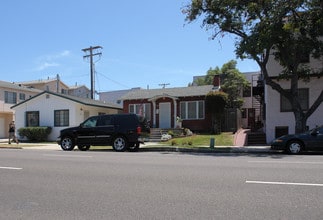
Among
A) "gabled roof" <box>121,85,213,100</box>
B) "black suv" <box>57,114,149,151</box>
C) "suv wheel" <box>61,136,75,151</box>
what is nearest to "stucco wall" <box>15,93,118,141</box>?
"gabled roof" <box>121,85,213,100</box>

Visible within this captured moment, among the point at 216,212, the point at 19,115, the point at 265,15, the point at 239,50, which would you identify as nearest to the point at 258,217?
the point at 216,212

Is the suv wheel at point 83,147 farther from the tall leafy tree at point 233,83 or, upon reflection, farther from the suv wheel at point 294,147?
the tall leafy tree at point 233,83

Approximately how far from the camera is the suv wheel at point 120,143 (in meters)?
19.5

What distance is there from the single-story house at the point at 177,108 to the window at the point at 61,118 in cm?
561

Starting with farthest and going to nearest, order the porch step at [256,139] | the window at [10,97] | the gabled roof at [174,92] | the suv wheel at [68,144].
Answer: the window at [10,97] < the gabled roof at [174,92] < the porch step at [256,139] < the suv wheel at [68,144]

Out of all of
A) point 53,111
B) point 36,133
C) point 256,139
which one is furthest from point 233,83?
point 36,133

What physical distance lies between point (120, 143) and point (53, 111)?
14.5 m

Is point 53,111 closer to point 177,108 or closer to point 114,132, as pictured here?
point 177,108

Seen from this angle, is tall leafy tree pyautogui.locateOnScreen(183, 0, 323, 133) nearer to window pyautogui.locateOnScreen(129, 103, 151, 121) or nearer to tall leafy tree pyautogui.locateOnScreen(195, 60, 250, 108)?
window pyautogui.locateOnScreen(129, 103, 151, 121)

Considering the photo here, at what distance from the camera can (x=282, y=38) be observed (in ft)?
61.6

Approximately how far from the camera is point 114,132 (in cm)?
1962

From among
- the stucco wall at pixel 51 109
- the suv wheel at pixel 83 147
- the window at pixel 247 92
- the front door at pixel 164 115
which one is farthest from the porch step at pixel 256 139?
the window at pixel 247 92

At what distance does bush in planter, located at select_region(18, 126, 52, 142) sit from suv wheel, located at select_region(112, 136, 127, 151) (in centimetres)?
1333

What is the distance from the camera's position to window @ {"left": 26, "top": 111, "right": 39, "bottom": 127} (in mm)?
32781
